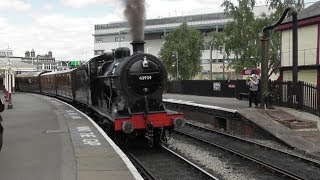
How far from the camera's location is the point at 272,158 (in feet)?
40.2

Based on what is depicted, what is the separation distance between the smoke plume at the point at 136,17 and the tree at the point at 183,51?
43.4 m

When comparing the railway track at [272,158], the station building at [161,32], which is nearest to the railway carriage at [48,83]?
the railway track at [272,158]

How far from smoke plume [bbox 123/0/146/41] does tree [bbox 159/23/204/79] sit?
43.4 meters

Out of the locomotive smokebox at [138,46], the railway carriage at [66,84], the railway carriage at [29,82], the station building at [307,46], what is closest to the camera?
the locomotive smokebox at [138,46]

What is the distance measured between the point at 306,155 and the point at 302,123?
2.77 meters

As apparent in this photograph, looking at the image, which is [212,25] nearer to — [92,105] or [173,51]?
[173,51]

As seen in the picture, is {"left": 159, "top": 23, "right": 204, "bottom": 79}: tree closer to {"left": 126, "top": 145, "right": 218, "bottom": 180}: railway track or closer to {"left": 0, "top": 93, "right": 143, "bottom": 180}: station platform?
{"left": 0, "top": 93, "right": 143, "bottom": 180}: station platform

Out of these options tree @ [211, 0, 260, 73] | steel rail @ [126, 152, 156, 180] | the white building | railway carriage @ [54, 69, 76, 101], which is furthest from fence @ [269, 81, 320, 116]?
the white building

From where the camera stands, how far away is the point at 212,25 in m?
95.9

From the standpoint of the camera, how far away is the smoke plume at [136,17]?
13695 millimetres

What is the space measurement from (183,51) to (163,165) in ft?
154

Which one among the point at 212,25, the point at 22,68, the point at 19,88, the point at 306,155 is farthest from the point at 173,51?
the point at 306,155

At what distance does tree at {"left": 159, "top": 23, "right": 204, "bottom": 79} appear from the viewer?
191ft

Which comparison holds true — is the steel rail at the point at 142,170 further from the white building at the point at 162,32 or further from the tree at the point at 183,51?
the white building at the point at 162,32
